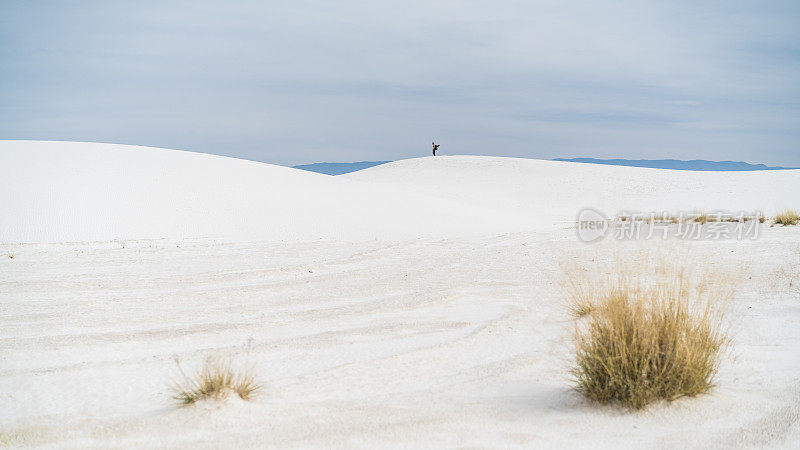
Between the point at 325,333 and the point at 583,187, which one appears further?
the point at 583,187

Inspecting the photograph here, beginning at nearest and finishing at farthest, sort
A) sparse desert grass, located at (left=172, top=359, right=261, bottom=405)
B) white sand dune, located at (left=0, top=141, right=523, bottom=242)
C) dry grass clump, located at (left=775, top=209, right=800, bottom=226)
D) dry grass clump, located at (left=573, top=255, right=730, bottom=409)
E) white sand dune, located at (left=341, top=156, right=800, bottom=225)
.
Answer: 1. dry grass clump, located at (left=573, top=255, right=730, bottom=409)
2. sparse desert grass, located at (left=172, top=359, right=261, bottom=405)
3. dry grass clump, located at (left=775, top=209, right=800, bottom=226)
4. white sand dune, located at (left=0, top=141, right=523, bottom=242)
5. white sand dune, located at (left=341, top=156, right=800, bottom=225)

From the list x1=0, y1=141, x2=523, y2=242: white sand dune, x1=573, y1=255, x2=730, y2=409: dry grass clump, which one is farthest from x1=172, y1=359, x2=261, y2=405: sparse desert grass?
x1=0, y1=141, x2=523, y2=242: white sand dune

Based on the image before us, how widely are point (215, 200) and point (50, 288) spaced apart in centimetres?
957

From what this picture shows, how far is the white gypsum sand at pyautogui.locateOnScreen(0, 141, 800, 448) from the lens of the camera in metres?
3.30

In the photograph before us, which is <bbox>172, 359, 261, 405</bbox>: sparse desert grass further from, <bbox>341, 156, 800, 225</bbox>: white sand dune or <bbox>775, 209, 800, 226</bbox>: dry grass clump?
<bbox>341, 156, 800, 225</bbox>: white sand dune

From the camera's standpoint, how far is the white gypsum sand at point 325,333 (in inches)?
130

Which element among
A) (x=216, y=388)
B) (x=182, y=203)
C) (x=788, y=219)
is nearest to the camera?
(x=216, y=388)

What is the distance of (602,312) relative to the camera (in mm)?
3840

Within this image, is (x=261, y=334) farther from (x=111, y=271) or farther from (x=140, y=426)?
(x=111, y=271)

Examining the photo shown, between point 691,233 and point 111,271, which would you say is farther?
point 691,233

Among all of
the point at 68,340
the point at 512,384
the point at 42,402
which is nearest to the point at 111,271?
the point at 68,340

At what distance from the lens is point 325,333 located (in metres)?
5.48

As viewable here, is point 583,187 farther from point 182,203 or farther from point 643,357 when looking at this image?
point 643,357

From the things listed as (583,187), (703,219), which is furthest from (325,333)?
(583,187)
